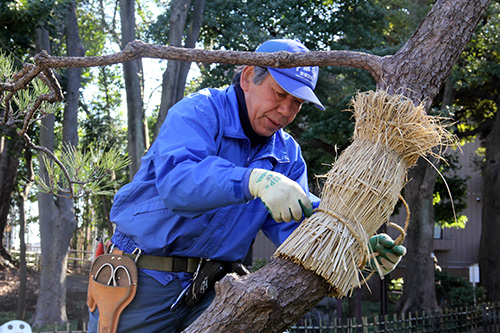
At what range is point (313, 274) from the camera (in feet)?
6.42

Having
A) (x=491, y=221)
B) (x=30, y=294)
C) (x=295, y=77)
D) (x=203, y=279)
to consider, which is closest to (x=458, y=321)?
A: (x=491, y=221)

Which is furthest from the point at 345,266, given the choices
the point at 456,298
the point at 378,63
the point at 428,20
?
the point at 456,298

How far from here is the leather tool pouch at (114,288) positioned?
94.0 inches

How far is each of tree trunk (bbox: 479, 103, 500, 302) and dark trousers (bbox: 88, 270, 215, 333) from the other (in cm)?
1197

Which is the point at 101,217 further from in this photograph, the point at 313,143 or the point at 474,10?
the point at 474,10

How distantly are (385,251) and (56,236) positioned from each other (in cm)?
817

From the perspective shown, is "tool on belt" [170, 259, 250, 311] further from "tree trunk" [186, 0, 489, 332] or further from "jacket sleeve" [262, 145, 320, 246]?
"tree trunk" [186, 0, 489, 332]

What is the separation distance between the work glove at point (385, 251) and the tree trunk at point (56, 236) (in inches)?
307

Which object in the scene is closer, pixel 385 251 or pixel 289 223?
pixel 385 251

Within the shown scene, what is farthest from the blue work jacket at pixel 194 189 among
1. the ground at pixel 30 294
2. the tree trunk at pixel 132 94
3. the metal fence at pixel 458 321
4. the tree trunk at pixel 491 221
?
the tree trunk at pixel 491 221

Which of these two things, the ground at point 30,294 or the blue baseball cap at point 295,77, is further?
the ground at point 30,294

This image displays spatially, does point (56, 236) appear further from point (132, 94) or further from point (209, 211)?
point (209, 211)

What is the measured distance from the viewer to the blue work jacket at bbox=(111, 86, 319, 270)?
76.5 inches

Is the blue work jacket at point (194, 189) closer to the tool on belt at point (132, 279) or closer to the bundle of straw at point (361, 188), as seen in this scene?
the tool on belt at point (132, 279)
